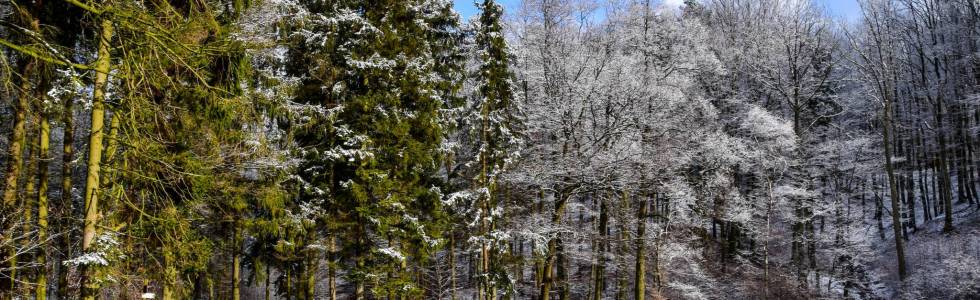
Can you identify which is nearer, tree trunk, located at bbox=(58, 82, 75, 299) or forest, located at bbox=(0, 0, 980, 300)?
tree trunk, located at bbox=(58, 82, 75, 299)

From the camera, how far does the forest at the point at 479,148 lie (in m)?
8.11

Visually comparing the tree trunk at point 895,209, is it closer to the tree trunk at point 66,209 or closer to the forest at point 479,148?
the forest at point 479,148

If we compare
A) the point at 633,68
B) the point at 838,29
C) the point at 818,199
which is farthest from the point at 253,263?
the point at 838,29

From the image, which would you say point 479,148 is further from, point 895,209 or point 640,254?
point 895,209

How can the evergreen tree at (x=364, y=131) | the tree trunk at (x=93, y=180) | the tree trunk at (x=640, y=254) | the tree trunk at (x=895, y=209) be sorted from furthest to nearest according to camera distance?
the tree trunk at (x=895, y=209) < the tree trunk at (x=640, y=254) < the evergreen tree at (x=364, y=131) < the tree trunk at (x=93, y=180)

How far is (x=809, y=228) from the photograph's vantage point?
83.3 ft

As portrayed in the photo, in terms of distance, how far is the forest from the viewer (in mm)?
8109

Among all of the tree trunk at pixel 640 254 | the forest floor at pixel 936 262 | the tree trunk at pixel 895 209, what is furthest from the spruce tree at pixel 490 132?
the tree trunk at pixel 895 209

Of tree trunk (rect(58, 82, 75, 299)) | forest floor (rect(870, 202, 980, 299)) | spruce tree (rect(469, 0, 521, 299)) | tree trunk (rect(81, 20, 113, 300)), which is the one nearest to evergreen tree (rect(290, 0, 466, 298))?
spruce tree (rect(469, 0, 521, 299))

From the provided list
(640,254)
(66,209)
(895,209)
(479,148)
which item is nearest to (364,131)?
(479,148)

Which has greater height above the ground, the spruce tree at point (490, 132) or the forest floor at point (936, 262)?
the spruce tree at point (490, 132)

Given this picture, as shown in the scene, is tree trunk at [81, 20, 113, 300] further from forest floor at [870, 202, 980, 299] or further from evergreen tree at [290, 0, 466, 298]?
forest floor at [870, 202, 980, 299]

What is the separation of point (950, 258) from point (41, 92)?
27.3m

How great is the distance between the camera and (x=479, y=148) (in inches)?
691
